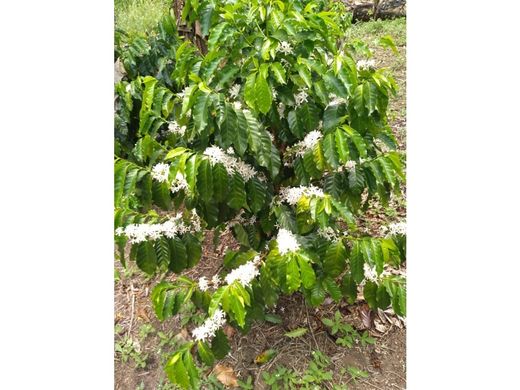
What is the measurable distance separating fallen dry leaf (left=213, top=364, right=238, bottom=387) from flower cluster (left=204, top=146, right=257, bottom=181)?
0.81 metres

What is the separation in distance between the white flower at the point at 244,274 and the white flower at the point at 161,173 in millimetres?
302

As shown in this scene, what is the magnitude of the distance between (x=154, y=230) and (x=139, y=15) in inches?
46.4

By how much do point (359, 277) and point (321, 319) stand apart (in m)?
0.68

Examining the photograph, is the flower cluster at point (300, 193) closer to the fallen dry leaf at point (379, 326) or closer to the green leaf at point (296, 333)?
the green leaf at point (296, 333)

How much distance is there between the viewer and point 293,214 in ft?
4.23

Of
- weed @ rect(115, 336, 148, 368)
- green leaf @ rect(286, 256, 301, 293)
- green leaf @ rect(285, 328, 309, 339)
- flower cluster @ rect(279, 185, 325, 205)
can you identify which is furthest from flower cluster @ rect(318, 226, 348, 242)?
weed @ rect(115, 336, 148, 368)

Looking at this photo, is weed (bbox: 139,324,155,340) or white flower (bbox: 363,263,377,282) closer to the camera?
white flower (bbox: 363,263,377,282)

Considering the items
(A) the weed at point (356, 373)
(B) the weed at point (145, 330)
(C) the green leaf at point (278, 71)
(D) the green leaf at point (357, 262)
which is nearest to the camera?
(C) the green leaf at point (278, 71)

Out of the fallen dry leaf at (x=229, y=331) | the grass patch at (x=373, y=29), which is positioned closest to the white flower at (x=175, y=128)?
the fallen dry leaf at (x=229, y=331)

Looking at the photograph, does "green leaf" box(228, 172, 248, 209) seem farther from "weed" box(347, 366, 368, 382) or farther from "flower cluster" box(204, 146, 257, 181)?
"weed" box(347, 366, 368, 382)

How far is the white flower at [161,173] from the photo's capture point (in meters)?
1.18

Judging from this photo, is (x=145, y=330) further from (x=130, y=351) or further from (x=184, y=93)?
(x=184, y=93)

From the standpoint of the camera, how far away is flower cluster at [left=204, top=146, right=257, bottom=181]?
1.11 metres
